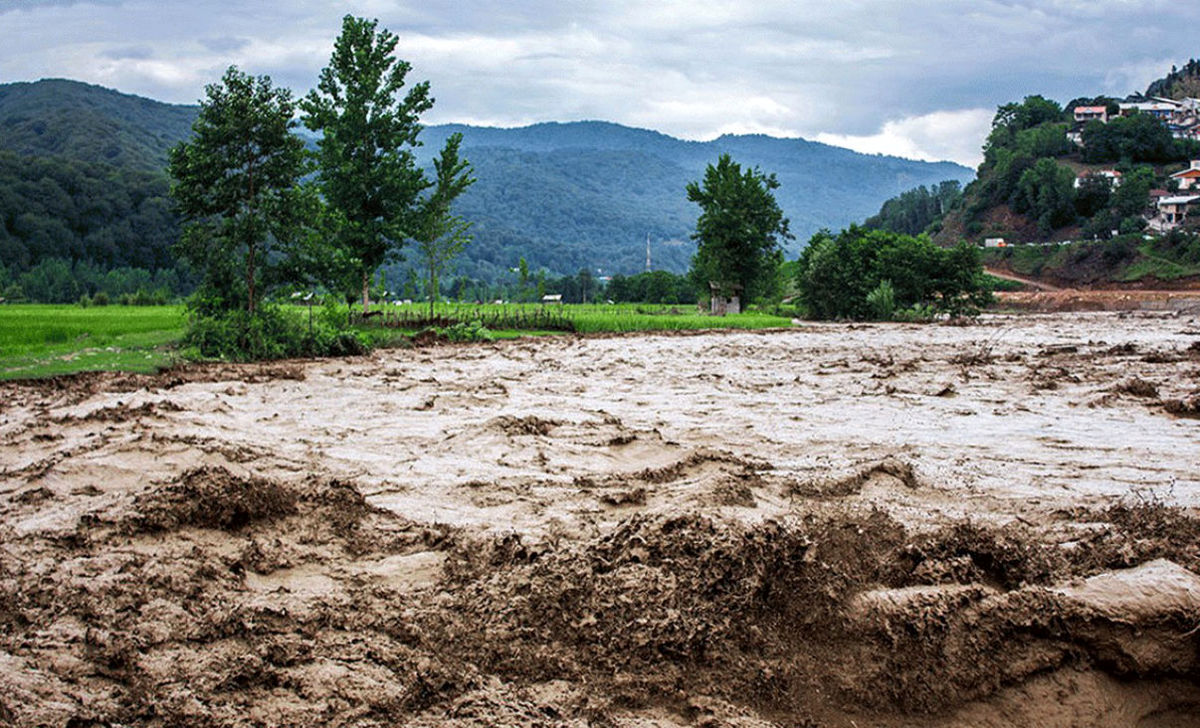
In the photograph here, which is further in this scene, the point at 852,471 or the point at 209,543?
the point at 852,471

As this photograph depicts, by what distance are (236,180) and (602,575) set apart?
14.9m

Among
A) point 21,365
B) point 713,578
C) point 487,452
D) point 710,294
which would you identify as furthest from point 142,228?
point 713,578

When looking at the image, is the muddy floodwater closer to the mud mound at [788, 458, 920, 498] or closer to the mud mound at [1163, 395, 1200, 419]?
the mud mound at [788, 458, 920, 498]

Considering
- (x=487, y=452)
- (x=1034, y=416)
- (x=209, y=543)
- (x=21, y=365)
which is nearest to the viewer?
(x=209, y=543)

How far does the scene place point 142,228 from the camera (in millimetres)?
56375

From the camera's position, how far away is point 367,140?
23.9 meters

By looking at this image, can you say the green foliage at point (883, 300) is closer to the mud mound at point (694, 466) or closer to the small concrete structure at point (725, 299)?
Result: the small concrete structure at point (725, 299)

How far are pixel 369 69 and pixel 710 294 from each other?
26039mm

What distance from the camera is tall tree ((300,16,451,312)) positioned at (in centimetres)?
2328

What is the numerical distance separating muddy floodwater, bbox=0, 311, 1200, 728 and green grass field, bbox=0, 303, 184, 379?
4988 mm

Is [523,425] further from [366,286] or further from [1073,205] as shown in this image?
[1073,205]

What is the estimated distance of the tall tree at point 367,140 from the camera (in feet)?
76.4

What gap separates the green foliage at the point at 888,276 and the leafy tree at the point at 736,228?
2788mm

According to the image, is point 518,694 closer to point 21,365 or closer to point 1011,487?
point 1011,487
